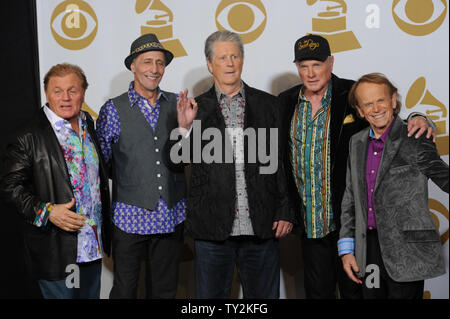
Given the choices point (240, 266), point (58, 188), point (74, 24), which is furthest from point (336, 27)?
point (58, 188)

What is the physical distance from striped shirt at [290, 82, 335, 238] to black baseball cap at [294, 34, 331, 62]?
0.20 m

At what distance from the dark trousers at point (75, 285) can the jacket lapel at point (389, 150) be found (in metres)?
1.58

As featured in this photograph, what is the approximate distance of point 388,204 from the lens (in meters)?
2.27

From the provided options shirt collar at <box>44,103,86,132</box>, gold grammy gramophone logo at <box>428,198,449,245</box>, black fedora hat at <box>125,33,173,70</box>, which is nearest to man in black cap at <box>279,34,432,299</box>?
black fedora hat at <box>125,33,173,70</box>

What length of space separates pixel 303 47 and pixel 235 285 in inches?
73.8

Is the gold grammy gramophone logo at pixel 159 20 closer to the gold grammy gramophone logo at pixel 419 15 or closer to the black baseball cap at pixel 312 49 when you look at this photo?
the black baseball cap at pixel 312 49

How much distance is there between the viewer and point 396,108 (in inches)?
95.6

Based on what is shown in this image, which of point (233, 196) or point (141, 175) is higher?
point (141, 175)

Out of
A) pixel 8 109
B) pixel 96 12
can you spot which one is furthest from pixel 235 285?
pixel 96 12

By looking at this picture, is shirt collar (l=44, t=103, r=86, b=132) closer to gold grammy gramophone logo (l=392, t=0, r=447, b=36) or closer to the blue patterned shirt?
the blue patterned shirt

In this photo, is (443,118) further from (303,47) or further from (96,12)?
(96,12)

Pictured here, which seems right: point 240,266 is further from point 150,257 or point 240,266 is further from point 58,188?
point 58,188

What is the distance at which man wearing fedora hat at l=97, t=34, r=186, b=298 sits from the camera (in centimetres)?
272

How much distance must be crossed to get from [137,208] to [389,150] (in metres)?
1.41
